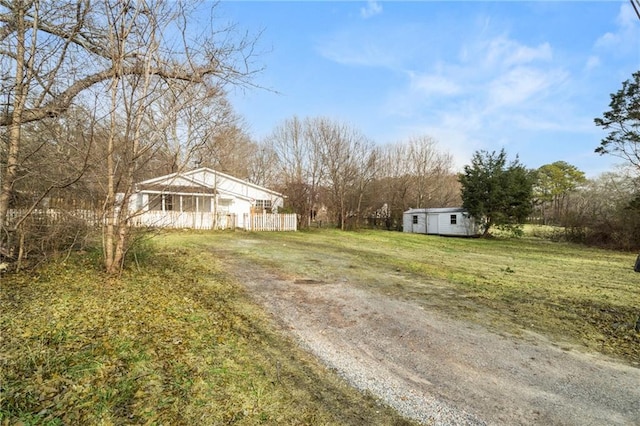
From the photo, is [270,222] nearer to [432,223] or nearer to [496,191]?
[432,223]

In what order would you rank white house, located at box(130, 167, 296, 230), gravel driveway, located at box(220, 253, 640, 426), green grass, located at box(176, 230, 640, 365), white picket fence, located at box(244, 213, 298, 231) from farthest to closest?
white picket fence, located at box(244, 213, 298, 231) < white house, located at box(130, 167, 296, 230) < green grass, located at box(176, 230, 640, 365) < gravel driveway, located at box(220, 253, 640, 426)

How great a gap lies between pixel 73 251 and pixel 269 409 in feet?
19.8

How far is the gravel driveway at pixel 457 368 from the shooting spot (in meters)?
2.37

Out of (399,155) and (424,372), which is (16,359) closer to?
(424,372)

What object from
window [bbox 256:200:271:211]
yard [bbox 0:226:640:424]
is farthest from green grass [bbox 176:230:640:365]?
window [bbox 256:200:271:211]

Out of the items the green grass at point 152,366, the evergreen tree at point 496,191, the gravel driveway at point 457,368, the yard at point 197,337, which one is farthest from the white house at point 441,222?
the green grass at point 152,366

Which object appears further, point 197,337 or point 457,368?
point 197,337

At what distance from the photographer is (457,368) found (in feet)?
9.89

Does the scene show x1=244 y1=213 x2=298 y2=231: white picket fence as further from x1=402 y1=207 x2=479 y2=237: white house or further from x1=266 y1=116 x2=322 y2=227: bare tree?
x1=402 y1=207 x2=479 y2=237: white house

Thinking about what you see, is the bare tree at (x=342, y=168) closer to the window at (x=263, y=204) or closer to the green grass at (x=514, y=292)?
the window at (x=263, y=204)

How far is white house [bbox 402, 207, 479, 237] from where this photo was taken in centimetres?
2372

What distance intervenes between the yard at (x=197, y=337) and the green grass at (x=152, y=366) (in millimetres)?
10

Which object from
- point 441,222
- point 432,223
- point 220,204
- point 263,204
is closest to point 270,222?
point 263,204

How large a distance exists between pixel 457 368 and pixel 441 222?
77.6 feet
